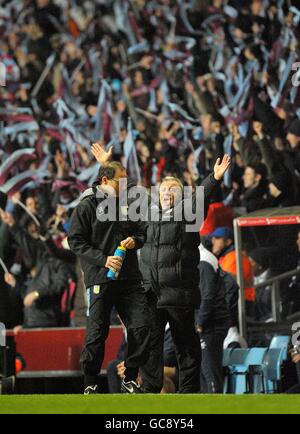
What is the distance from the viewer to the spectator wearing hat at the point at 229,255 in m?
11.9

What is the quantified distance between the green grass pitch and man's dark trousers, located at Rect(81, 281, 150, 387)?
0.68m

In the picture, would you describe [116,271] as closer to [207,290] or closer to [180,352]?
[180,352]

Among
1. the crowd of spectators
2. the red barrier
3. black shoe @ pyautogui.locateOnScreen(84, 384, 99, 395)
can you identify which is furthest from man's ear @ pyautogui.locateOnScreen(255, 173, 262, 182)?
black shoe @ pyautogui.locateOnScreen(84, 384, 99, 395)

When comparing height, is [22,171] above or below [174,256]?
above

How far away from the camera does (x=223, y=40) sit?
17.2 m

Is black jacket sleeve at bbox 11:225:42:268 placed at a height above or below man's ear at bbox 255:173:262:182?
below

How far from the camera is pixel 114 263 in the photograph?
29.7ft

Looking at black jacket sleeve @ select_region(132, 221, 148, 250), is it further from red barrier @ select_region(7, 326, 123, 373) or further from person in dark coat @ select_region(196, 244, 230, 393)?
red barrier @ select_region(7, 326, 123, 373)

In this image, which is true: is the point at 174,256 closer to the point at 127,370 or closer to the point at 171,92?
the point at 127,370

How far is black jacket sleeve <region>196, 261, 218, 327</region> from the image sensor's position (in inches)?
423

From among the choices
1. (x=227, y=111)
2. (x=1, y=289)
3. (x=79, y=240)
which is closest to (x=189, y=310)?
(x=79, y=240)

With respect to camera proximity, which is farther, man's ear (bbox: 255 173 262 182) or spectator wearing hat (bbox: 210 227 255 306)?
man's ear (bbox: 255 173 262 182)

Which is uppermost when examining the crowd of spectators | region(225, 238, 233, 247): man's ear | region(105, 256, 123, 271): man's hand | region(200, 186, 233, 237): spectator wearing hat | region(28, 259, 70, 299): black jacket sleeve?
the crowd of spectators

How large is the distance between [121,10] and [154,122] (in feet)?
11.3
